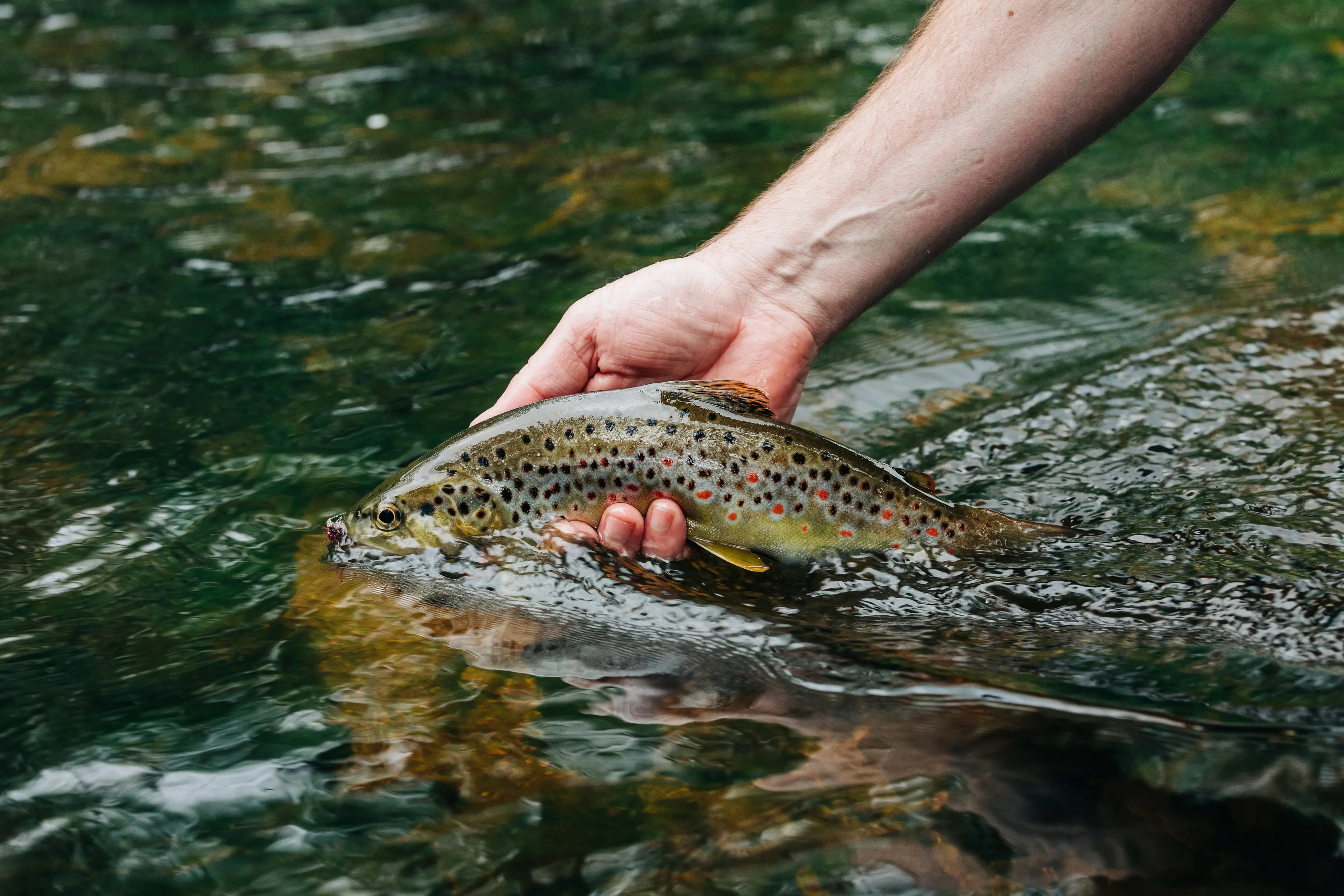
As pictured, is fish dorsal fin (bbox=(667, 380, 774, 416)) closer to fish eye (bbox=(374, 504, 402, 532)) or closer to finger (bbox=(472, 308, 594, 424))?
finger (bbox=(472, 308, 594, 424))

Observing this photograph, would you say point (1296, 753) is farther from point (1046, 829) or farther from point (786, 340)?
point (786, 340)

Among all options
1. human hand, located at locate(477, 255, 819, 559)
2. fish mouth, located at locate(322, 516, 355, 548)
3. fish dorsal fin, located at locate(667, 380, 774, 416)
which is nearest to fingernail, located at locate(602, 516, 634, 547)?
fish dorsal fin, located at locate(667, 380, 774, 416)

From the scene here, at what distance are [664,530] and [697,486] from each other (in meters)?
0.18

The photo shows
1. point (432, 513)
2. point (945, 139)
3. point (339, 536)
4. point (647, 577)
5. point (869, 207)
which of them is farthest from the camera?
point (869, 207)

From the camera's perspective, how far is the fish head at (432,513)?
4.16 metres

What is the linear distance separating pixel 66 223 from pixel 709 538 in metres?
5.92

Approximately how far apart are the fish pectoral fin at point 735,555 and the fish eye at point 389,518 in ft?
3.20

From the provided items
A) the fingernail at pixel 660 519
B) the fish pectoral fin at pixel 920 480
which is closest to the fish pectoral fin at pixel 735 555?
the fingernail at pixel 660 519

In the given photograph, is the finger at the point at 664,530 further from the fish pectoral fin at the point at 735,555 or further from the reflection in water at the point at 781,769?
the reflection in water at the point at 781,769

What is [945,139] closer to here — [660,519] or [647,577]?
[660,519]

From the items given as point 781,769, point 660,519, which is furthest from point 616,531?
point 781,769

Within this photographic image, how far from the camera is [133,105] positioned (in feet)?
35.6

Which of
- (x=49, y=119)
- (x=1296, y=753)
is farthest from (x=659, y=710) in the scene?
(x=49, y=119)

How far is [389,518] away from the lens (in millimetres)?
4203
